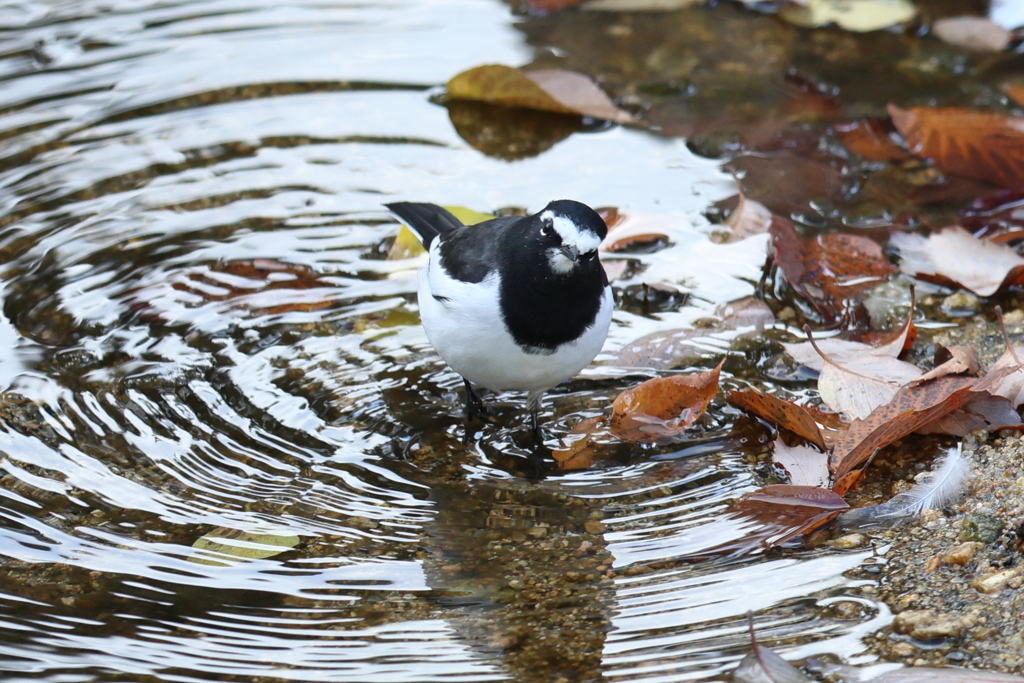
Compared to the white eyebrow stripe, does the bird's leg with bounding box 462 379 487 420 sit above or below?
below

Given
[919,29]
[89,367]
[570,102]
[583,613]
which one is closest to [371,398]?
[89,367]

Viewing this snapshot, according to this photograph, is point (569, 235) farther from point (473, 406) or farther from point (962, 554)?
point (962, 554)

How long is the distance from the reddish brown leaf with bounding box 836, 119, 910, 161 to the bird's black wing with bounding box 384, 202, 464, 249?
2.39 meters

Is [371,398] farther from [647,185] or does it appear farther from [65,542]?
[647,185]

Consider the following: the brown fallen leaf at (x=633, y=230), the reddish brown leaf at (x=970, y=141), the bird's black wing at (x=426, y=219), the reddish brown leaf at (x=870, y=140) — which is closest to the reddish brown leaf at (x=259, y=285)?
the bird's black wing at (x=426, y=219)

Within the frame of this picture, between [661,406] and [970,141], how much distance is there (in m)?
2.58

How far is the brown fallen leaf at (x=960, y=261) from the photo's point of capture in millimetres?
4305

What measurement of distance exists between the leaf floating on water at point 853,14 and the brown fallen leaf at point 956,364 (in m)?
3.67

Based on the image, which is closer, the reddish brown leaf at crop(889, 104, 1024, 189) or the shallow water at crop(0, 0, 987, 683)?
the shallow water at crop(0, 0, 987, 683)

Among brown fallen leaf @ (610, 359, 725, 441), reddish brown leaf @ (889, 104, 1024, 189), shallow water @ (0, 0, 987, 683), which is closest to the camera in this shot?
shallow water @ (0, 0, 987, 683)

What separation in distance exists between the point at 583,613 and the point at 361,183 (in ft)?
10.3

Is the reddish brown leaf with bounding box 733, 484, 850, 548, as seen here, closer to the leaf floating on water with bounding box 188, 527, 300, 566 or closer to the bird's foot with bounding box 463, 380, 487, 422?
the bird's foot with bounding box 463, 380, 487, 422

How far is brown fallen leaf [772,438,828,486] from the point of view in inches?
129

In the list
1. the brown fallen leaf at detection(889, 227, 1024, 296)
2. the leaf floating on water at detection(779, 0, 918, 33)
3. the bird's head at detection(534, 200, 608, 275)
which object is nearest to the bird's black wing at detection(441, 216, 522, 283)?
the bird's head at detection(534, 200, 608, 275)
